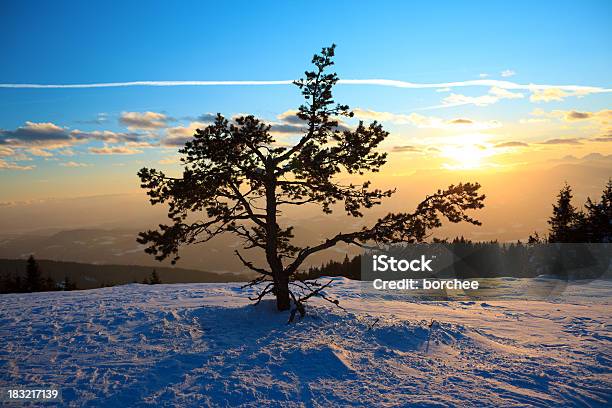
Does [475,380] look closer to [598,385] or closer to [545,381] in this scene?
[545,381]

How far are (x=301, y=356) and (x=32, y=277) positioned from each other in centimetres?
5569

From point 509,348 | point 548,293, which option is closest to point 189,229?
point 509,348

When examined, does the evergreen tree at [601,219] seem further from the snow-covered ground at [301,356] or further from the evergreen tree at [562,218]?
the snow-covered ground at [301,356]

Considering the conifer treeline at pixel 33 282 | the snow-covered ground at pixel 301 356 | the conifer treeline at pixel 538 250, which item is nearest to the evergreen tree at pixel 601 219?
the conifer treeline at pixel 538 250

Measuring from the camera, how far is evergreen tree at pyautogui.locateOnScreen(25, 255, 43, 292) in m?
52.9

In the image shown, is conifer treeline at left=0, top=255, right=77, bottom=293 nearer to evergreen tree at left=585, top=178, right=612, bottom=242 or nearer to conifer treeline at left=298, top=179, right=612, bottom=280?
conifer treeline at left=298, top=179, right=612, bottom=280

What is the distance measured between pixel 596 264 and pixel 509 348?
35.4 m

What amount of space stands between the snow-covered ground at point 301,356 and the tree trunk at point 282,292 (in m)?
0.50

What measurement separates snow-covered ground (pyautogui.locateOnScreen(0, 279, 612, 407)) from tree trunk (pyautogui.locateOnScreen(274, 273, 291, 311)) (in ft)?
1.63

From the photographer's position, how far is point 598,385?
9539 millimetres

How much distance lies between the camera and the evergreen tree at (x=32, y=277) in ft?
173

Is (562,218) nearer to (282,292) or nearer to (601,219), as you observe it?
(601,219)

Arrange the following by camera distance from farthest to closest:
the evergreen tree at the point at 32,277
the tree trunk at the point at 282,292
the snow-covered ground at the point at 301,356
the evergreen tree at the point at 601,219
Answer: the evergreen tree at the point at 32,277 → the evergreen tree at the point at 601,219 → the tree trunk at the point at 282,292 → the snow-covered ground at the point at 301,356

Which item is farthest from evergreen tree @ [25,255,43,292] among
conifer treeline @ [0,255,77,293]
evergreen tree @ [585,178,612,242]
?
evergreen tree @ [585,178,612,242]
